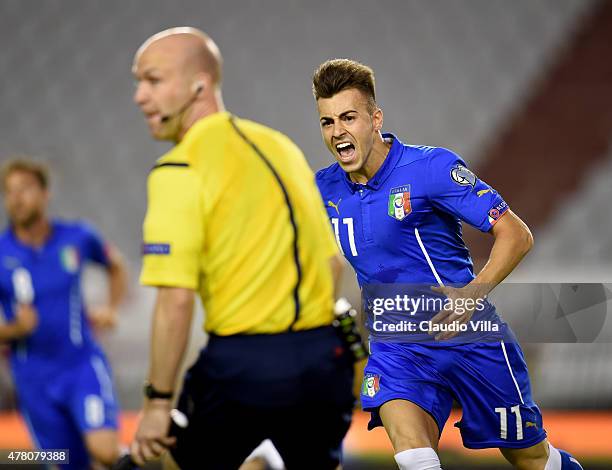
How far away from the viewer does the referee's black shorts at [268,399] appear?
8.53 feet

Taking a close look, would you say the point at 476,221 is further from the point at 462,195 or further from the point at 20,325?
the point at 20,325

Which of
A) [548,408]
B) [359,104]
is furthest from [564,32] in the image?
[359,104]

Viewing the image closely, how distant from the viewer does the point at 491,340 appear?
3.57 meters

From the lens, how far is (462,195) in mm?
3418

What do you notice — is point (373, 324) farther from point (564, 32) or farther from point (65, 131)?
point (564, 32)

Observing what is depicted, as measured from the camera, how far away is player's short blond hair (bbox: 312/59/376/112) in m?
3.51

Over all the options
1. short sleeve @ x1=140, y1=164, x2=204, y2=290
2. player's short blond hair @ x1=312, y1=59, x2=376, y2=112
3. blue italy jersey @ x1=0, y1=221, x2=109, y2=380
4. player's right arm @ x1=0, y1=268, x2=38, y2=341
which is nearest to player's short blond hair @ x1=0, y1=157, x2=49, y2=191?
blue italy jersey @ x1=0, y1=221, x2=109, y2=380

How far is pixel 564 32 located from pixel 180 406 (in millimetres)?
8953

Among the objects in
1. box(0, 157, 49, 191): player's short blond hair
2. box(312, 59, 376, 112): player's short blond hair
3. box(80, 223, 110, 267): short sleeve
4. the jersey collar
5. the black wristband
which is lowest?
the black wristband

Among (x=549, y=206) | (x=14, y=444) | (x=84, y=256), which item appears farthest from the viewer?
(x=549, y=206)

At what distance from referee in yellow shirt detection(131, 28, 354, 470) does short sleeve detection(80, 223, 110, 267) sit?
2.98 meters

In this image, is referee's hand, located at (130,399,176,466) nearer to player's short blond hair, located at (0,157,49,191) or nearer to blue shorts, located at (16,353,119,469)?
blue shorts, located at (16,353,119,469)

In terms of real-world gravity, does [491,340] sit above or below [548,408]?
above

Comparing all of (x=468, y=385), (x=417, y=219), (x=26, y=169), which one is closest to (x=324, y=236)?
(x=417, y=219)
